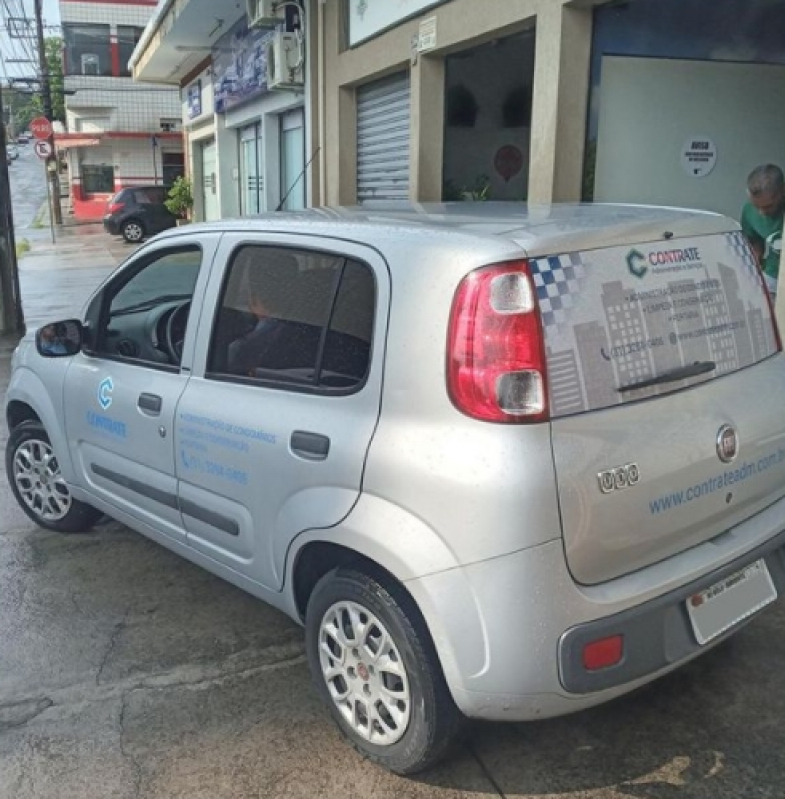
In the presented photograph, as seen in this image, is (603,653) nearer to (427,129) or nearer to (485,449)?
(485,449)

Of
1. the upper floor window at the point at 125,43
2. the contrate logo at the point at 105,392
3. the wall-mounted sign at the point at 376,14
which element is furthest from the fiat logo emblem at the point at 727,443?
the upper floor window at the point at 125,43

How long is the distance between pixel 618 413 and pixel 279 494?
42.8 inches

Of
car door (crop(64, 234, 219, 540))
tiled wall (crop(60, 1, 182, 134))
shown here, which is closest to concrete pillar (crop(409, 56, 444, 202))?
car door (crop(64, 234, 219, 540))

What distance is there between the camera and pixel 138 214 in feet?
84.0

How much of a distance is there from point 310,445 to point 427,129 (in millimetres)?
6623

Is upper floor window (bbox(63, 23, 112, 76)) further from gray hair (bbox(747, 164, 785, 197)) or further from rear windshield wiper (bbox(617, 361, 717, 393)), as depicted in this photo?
rear windshield wiper (bbox(617, 361, 717, 393))

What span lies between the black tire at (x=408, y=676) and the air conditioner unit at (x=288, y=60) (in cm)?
972

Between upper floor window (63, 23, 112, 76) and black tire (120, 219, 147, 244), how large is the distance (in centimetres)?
1058

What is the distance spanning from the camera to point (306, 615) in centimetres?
282

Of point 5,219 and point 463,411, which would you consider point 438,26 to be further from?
point 463,411

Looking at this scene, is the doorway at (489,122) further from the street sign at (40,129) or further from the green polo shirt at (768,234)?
the street sign at (40,129)

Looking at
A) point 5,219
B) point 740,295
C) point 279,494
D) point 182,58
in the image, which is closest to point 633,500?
point 740,295

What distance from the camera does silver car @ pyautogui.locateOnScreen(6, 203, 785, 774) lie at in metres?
2.26

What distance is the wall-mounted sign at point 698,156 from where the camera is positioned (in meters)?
6.90
